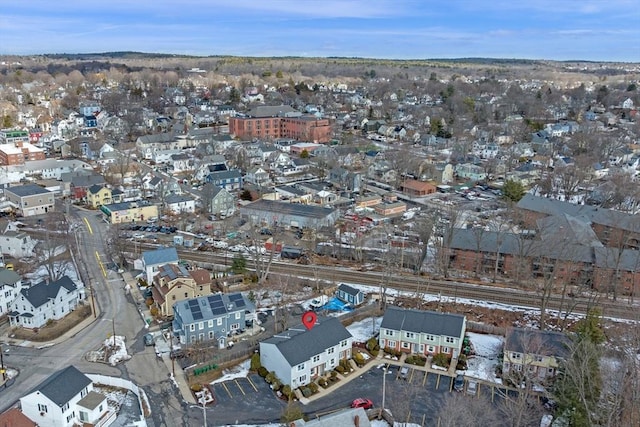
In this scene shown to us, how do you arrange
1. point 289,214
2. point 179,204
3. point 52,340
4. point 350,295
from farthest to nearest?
point 179,204 < point 289,214 < point 350,295 < point 52,340

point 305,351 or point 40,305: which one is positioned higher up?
point 305,351

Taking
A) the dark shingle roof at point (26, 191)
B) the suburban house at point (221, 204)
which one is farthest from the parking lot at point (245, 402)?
the dark shingle roof at point (26, 191)

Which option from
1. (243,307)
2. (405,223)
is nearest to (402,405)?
(243,307)

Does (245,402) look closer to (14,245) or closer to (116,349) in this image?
(116,349)

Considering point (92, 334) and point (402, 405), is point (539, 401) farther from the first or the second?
point (92, 334)

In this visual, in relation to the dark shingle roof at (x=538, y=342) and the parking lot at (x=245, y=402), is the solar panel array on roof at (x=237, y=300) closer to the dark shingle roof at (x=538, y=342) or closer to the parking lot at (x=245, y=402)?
the parking lot at (x=245, y=402)

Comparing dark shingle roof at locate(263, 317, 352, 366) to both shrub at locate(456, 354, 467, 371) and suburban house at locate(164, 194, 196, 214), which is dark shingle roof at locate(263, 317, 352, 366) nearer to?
shrub at locate(456, 354, 467, 371)

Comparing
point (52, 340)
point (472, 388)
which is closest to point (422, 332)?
point (472, 388)

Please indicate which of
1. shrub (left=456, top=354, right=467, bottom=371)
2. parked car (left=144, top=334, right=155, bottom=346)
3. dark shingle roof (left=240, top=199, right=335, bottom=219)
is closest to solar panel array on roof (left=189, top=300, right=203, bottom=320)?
parked car (left=144, top=334, right=155, bottom=346)
